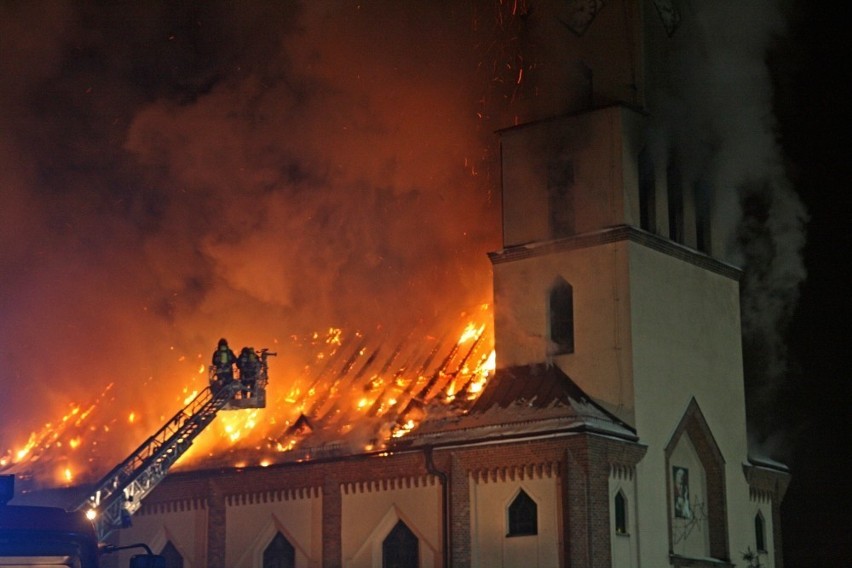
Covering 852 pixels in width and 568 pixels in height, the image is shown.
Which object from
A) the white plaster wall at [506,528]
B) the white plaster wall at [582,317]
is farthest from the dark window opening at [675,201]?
the white plaster wall at [506,528]

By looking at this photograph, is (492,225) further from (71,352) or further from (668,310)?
(71,352)

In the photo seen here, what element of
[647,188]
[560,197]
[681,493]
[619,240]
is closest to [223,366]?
[560,197]

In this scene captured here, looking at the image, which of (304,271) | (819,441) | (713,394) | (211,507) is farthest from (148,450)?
(819,441)

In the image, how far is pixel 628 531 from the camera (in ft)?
99.7

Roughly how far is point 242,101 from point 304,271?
18.0 ft

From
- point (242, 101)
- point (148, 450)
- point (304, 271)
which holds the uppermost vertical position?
point (242, 101)

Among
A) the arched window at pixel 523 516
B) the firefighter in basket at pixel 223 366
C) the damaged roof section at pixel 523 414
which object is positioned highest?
the firefighter in basket at pixel 223 366

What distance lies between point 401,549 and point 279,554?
153 inches

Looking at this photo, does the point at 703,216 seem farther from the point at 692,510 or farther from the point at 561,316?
the point at 692,510

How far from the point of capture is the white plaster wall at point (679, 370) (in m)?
31.4

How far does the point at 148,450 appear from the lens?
33.2 metres

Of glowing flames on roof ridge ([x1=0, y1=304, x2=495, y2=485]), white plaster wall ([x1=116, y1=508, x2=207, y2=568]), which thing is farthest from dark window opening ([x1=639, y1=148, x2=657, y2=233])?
white plaster wall ([x1=116, y1=508, x2=207, y2=568])

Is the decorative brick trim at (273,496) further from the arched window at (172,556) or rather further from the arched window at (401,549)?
the arched window at (401,549)

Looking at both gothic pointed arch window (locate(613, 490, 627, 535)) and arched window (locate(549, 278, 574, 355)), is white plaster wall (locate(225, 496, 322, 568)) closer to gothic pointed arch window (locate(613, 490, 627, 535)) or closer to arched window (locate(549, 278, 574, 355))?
arched window (locate(549, 278, 574, 355))
